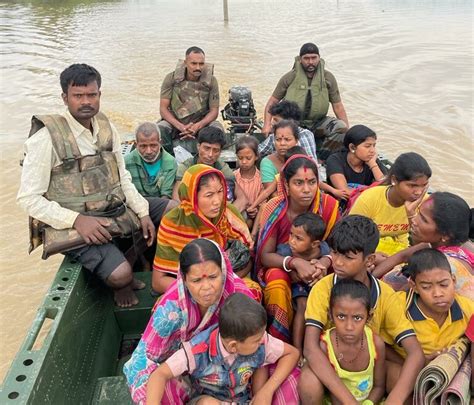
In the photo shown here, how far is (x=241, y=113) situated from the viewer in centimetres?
561

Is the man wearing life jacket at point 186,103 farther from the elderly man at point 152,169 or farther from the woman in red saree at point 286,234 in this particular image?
the woman in red saree at point 286,234

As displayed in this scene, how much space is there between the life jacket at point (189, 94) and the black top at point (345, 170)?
75.7 inches

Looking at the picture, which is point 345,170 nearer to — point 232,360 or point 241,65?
point 232,360

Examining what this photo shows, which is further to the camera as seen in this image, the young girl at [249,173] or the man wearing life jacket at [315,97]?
the man wearing life jacket at [315,97]

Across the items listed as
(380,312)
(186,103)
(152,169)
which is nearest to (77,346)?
(380,312)

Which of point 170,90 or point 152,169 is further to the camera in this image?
point 170,90

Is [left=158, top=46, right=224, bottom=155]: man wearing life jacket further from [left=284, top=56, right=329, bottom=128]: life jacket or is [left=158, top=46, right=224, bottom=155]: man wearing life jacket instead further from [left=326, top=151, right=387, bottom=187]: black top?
[left=326, top=151, right=387, bottom=187]: black top

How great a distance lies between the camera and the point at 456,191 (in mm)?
6844

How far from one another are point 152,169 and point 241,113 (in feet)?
6.87

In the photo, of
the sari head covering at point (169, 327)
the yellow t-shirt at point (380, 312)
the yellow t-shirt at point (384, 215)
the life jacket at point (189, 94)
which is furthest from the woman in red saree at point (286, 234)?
the life jacket at point (189, 94)

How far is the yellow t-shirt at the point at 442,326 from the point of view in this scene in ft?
6.82

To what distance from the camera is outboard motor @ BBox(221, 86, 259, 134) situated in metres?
5.51

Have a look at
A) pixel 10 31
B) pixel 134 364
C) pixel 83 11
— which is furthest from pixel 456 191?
pixel 83 11

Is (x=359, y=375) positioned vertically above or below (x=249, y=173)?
above
